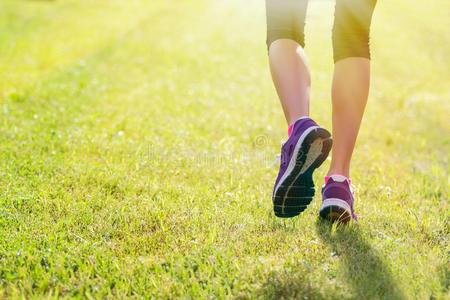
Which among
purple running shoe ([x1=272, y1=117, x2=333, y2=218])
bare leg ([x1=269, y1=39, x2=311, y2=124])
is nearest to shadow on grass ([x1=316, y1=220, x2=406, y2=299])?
purple running shoe ([x1=272, y1=117, x2=333, y2=218])

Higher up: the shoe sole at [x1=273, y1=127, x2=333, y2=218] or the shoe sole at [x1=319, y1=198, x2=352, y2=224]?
the shoe sole at [x1=273, y1=127, x2=333, y2=218]

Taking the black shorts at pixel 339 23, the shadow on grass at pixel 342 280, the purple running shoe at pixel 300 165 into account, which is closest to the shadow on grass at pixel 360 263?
the shadow on grass at pixel 342 280

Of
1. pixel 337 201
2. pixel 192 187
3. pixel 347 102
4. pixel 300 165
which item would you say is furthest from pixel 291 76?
pixel 192 187

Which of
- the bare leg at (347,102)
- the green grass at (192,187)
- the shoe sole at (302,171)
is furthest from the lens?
the bare leg at (347,102)

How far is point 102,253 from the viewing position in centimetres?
274

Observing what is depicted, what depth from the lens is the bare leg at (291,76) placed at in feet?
9.62

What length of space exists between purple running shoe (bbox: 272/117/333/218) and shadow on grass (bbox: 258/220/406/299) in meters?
0.27

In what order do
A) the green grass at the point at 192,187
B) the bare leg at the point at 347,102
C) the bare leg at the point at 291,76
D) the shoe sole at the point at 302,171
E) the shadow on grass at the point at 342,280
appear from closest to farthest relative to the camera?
the shadow on grass at the point at 342,280 → the green grass at the point at 192,187 → the shoe sole at the point at 302,171 → the bare leg at the point at 291,76 → the bare leg at the point at 347,102

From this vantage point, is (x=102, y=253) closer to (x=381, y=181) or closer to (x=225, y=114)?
(x=381, y=181)

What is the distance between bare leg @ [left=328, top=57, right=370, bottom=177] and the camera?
3045mm

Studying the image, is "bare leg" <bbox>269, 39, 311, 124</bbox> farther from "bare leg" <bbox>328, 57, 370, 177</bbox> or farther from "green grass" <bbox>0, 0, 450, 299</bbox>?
"green grass" <bbox>0, 0, 450, 299</bbox>

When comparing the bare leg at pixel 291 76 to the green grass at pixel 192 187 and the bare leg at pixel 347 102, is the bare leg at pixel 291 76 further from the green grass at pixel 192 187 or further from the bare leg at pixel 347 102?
the green grass at pixel 192 187

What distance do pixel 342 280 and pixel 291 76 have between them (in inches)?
39.4

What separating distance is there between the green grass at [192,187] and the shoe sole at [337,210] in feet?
0.20
